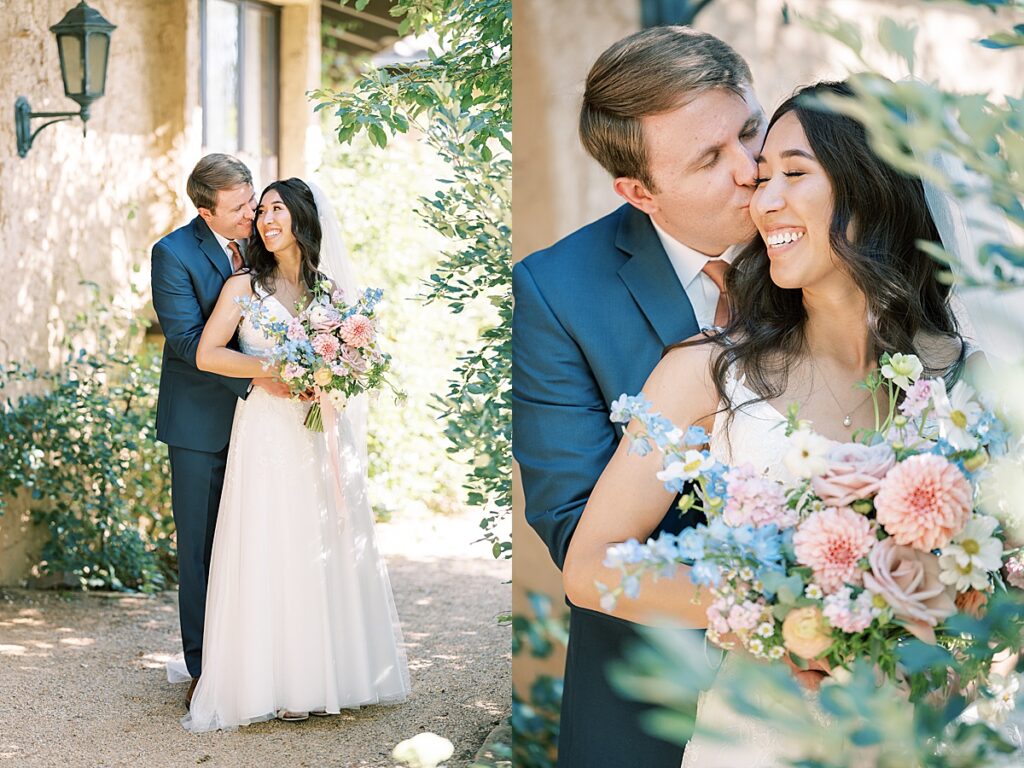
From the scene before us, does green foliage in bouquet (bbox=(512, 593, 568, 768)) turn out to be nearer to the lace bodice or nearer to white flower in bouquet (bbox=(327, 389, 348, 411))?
the lace bodice

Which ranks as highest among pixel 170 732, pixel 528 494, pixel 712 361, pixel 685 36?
pixel 685 36

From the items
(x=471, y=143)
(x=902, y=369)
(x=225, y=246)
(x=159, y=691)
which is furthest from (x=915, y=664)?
(x=159, y=691)

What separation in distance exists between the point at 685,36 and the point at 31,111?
17.9 ft

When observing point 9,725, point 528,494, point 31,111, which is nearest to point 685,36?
point 528,494

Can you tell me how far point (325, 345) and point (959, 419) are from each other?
3.64 metres

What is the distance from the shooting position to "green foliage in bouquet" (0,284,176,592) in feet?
21.4

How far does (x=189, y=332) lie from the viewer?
4.88 meters

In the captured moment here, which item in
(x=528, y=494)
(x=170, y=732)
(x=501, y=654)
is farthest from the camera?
(x=501, y=654)

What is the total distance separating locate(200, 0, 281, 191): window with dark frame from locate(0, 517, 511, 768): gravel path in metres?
3.45

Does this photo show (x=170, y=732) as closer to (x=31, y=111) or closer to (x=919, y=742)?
(x=31, y=111)

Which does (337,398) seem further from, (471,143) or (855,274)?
(855,274)

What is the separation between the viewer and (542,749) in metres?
3.03

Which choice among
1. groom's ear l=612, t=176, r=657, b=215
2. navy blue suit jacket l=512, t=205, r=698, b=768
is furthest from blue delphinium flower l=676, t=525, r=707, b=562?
groom's ear l=612, t=176, r=657, b=215

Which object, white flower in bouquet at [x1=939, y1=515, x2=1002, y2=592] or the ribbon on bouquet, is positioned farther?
the ribbon on bouquet
